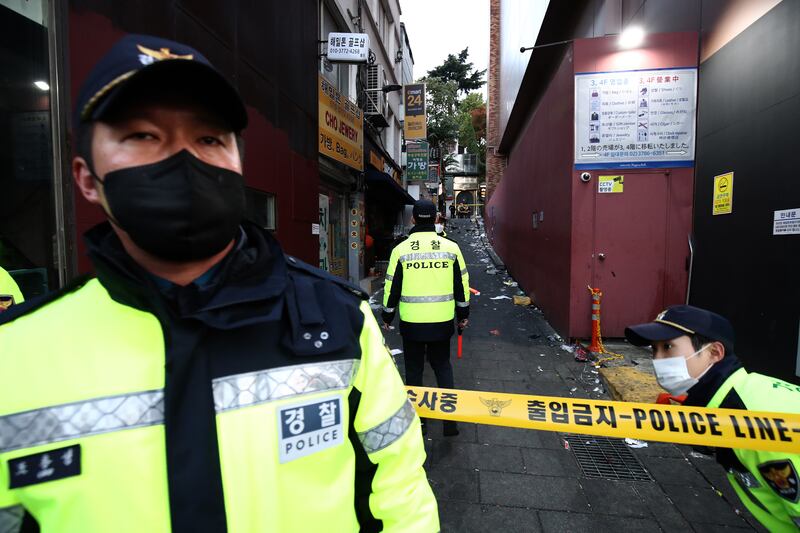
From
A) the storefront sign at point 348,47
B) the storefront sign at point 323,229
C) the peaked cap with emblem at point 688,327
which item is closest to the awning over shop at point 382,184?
the storefront sign at point 323,229

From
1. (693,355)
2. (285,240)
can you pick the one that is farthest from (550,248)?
(693,355)

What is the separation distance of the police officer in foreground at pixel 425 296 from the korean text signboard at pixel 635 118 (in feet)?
11.3

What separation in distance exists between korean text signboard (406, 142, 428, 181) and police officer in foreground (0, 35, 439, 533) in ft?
63.0

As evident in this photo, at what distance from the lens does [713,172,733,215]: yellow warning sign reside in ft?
15.9

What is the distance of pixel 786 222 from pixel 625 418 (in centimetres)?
340

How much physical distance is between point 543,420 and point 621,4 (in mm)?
8133

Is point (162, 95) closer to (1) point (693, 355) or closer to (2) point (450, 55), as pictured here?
(1) point (693, 355)

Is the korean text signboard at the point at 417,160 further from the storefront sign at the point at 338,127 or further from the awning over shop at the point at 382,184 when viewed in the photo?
the storefront sign at the point at 338,127

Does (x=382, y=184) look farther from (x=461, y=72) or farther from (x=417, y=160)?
(x=461, y=72)

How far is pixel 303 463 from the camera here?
3.19 ft

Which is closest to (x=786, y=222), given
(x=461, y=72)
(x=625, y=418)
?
(x=625, y=418)

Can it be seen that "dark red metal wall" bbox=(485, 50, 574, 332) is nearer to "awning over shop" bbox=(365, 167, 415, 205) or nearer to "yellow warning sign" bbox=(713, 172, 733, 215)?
"yellow warning sign" bbox=(713, 172, 733, 215)

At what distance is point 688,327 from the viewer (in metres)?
2.10

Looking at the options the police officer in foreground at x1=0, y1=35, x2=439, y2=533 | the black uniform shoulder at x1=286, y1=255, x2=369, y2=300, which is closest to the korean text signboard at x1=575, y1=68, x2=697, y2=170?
the black uniform shoulder at x1=286, y1=255, x2=369, y2=300
